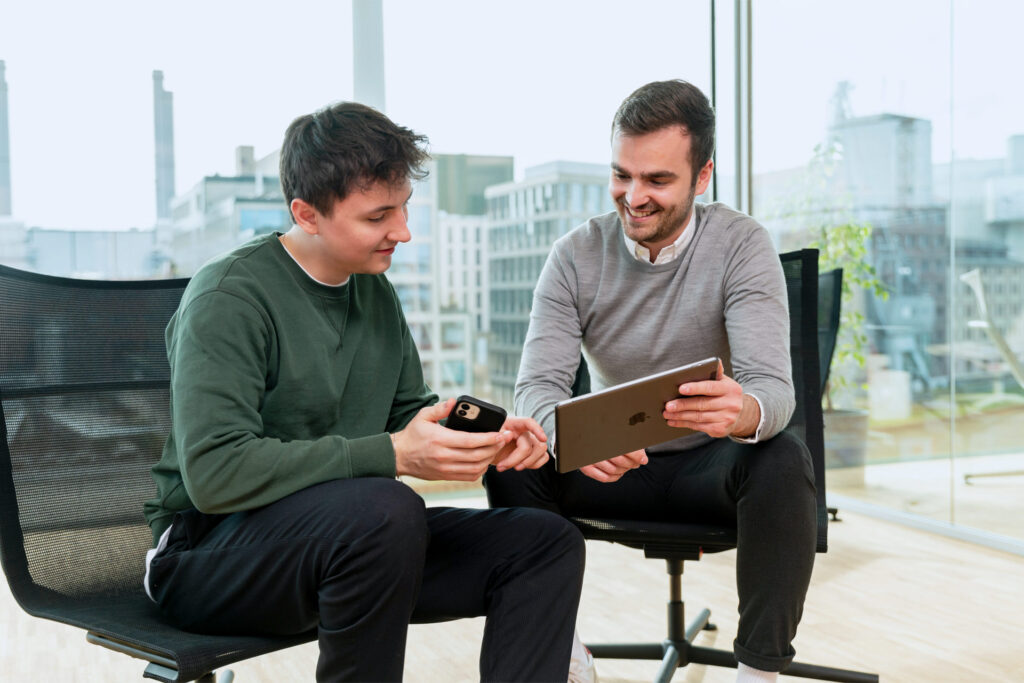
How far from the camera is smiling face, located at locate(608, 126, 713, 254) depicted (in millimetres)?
1811

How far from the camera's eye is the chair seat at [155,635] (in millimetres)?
1050

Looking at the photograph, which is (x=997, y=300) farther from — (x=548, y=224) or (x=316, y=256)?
(x=316, y=256)

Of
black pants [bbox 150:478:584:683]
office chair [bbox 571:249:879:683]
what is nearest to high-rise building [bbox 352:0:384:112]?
office chair [bbox 571:249:879:683]

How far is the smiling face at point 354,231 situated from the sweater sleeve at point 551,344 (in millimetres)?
514

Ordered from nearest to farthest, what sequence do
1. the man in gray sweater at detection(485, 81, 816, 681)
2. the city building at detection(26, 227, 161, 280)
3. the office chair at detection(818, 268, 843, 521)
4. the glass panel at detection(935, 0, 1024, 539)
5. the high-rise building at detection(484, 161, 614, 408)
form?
the man in gray sweater at detection(485, 81, 816, 681), the office chair at detection(818, 268, 843, 521), the glass panel at detection(935, 0, 1024, 539), the city building at detection(26, 227, 161, 280), the high-rise building at detection(484, 161, 614, 408)

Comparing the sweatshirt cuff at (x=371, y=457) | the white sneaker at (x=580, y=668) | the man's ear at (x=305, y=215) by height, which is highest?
the man's ear at (x=305, y=215)

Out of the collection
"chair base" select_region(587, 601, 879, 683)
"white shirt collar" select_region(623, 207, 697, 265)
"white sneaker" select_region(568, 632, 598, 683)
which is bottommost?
"chair base" select_region(587, 601, 879, 683)

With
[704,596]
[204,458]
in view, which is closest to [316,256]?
[204,458]

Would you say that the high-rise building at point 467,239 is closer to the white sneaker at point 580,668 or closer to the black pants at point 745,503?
the black pants at point 745,503

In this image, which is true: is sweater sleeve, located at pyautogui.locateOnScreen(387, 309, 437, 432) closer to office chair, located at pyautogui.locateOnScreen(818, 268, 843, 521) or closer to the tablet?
the tablet

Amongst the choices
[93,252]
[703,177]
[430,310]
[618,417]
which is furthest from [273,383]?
[430,310]

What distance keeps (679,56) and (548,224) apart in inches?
38.3

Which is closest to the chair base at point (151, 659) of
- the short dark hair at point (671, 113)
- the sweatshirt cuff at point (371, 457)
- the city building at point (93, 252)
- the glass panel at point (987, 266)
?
the sweatshirt cuff at point (371, 457)

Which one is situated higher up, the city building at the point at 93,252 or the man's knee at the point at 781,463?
the city building at the point at 93,252
